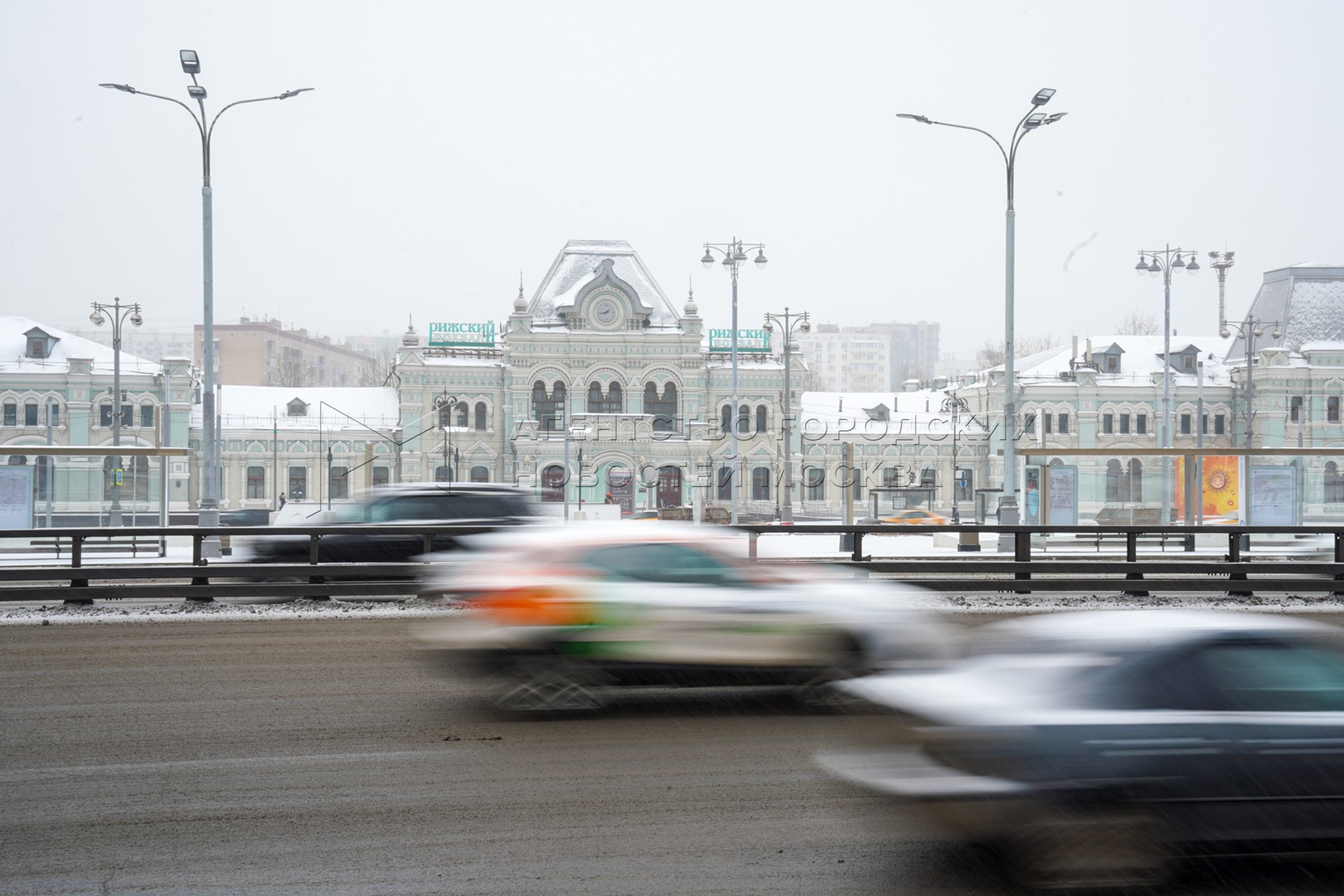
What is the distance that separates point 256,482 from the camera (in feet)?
216

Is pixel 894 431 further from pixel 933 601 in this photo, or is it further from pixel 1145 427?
pixel 933 601

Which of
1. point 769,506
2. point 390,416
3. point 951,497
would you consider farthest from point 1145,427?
point 390,416

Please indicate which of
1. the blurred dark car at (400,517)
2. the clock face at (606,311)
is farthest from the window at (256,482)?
the blurred dark car at (400,517)

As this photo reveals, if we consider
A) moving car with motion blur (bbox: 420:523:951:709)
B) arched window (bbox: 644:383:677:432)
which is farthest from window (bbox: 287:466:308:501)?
moving car with motion blur (bbox: 420:523:951:709)

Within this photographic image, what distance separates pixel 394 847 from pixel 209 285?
21800mm

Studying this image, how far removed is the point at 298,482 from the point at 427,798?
6314 centimetres

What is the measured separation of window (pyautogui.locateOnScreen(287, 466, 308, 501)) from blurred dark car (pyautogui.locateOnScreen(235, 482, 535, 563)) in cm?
5129

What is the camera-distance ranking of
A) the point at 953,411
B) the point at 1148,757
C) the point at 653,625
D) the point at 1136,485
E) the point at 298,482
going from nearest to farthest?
1. the point at 1148,757
2. the point at 653,625
3. the point at 1136,485
4. the point at 298,482
5. the point at 953,411

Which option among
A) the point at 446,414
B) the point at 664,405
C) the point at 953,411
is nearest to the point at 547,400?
the point at 446,414

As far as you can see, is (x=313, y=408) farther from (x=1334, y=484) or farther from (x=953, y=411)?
(x=1334, y=484)

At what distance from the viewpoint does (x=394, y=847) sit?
5.96 metres

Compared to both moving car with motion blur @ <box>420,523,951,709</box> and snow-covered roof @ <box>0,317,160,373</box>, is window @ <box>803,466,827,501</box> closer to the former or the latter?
snow-covered roof @ <box>0,317,160,373</box>

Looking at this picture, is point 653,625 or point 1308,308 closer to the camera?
point 653,625

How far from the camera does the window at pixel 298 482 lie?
217 ft
